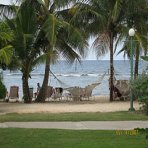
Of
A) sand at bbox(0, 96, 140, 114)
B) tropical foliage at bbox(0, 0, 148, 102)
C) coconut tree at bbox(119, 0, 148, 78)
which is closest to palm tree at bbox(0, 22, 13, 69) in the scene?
sand at bbox(0, 96, 140, 114)

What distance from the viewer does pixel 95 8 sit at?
24.4 m

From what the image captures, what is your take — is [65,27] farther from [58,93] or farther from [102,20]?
[58,93]

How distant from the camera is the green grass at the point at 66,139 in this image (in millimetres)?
9414

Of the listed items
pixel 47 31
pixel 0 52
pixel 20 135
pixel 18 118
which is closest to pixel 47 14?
pixel 47 31

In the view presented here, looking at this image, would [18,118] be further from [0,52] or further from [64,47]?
[64,47]

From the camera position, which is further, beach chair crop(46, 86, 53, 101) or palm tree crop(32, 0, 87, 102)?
beach chair crop(46, 86, 53, 101)

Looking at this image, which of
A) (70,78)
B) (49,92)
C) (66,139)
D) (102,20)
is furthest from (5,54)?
(70,78)

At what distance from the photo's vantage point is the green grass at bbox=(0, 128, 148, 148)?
30.9ft

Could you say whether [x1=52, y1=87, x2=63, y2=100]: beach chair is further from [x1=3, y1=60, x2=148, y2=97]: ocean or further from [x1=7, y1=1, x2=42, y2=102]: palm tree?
[x1=7, y1=1, x2=42, y2=102]: palm tree

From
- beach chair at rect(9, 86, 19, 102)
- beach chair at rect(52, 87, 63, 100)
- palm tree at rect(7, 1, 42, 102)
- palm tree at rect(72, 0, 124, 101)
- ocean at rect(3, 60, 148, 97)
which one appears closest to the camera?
palm tree at rect(7, 1, 42, 102)

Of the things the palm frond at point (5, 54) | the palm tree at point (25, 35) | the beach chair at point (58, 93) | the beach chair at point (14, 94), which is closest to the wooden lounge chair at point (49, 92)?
the beach chair at point (58, 93)

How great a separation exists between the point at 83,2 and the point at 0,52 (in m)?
7.08

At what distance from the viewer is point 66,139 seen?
397 inches
